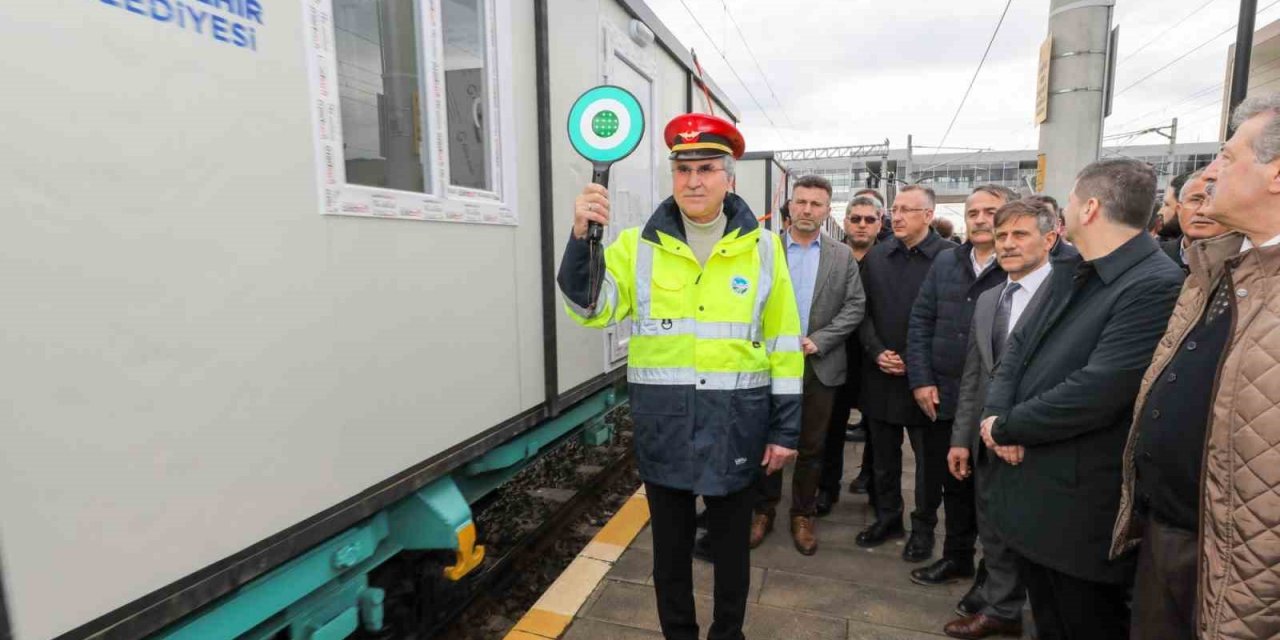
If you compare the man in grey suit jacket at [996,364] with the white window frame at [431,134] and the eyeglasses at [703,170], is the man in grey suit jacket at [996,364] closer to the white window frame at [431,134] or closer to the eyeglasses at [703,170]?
the eyeglasses at [703,170]

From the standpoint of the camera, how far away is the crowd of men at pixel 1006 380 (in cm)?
142

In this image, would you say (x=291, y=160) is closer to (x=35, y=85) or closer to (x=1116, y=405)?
(x=35, y=85)

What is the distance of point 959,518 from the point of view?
125 inches

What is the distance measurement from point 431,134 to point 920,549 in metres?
3.00

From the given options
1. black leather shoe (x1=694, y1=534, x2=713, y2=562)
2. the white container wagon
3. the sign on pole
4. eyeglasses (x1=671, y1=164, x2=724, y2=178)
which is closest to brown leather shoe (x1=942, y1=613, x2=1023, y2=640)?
black leather shoe (x1=694, y1=534, x2=713, y2=562)

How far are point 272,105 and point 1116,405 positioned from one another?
2.40 m

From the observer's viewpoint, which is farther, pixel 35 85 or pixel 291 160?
pixel 291 160

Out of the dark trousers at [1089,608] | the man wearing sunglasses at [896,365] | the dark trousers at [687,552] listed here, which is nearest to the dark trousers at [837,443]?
the man wearing sunglasses at [896,365]

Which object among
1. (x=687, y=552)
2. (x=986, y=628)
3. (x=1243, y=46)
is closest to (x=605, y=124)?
(x=687, y=552)

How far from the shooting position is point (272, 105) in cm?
171

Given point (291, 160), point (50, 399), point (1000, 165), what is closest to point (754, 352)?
point (291, 160)

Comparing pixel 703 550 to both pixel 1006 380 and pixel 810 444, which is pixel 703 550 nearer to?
pixel 810 444

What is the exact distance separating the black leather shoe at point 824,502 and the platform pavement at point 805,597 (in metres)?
0.32

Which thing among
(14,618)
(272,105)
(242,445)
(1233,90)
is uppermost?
(1233,90)
